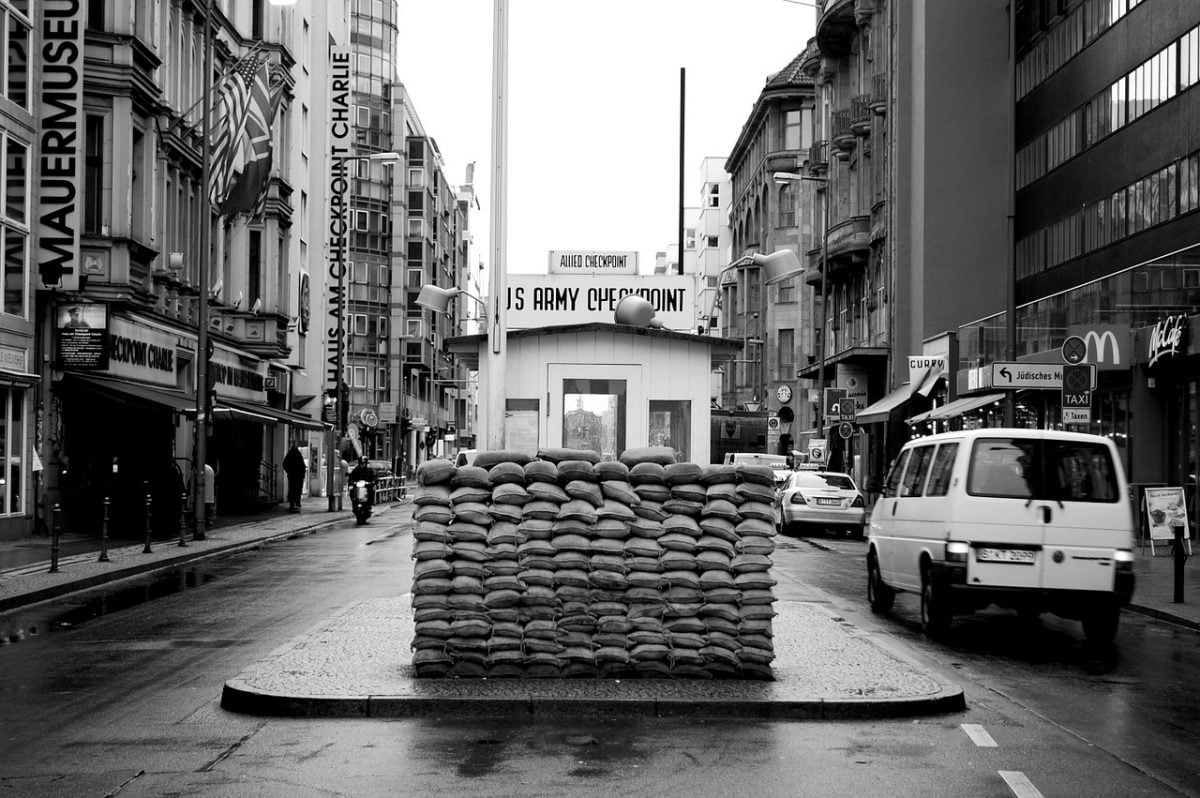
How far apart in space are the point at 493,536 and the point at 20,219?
20.5 metres

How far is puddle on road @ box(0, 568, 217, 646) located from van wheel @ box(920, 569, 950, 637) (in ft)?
27.3

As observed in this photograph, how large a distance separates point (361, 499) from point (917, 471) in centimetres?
2348

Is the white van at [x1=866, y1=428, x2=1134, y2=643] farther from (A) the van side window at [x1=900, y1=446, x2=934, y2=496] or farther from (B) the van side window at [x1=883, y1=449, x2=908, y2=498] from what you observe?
(B) the van side window at [x1=883, y1=449, x2=908, y2=498]

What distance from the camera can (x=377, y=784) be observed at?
7.14 meters

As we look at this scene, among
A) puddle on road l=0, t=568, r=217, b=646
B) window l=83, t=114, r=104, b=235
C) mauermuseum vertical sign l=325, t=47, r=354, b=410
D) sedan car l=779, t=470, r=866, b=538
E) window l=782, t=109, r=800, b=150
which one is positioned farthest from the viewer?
window l=782, t=109, r=800, b=150

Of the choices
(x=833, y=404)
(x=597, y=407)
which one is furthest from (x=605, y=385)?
(x=833, y=404)

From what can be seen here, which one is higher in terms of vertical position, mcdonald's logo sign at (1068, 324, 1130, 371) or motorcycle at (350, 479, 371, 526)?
mcdonald's logo sign at (1068, 324, 1130, 371)

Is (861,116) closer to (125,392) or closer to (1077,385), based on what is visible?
(125,392)

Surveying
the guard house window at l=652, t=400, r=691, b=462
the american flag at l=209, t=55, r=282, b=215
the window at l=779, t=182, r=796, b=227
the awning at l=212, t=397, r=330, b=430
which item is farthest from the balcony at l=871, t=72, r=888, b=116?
the guard house window at l=652, t=400, r=691, b=462

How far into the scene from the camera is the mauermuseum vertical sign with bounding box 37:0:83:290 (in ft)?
91.6

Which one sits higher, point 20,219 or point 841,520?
point 20,219

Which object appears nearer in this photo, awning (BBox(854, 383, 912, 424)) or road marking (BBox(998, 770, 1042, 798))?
road marking (BBox(998, 770, 1042, 798))

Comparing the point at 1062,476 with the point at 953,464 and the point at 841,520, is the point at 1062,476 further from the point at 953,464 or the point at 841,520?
the point at 841,520

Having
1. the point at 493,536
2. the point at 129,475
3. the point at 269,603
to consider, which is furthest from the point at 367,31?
the point at 493,536
